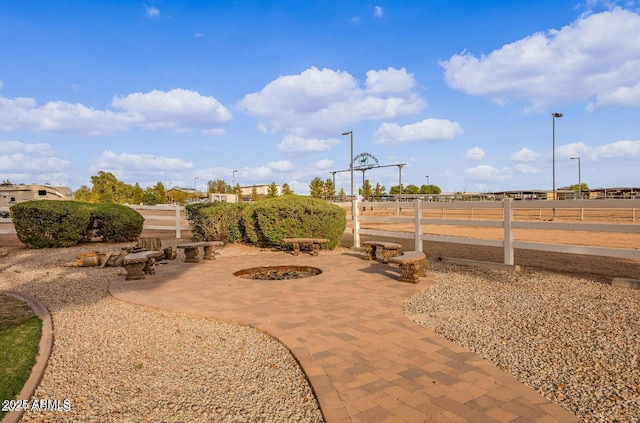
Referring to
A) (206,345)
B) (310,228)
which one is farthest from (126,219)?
(206,345)

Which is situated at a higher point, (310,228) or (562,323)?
(310,228)

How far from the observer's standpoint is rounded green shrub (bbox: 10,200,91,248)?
1116cm

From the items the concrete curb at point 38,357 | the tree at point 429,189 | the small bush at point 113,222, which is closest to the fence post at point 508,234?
the concrete curb at point 38,357

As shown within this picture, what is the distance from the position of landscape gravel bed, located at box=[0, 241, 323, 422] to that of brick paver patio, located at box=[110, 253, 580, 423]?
211 millimetres

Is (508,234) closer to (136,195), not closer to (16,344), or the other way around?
(16,344)

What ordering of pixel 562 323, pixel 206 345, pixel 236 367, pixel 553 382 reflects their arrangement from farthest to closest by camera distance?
pixel 562 323 → pixel 206 345 → pixel 236 367 → pixel 553 382

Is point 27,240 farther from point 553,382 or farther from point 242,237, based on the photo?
point 553,382

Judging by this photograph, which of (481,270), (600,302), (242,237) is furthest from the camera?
(242,237)

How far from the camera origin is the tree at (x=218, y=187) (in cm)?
8219

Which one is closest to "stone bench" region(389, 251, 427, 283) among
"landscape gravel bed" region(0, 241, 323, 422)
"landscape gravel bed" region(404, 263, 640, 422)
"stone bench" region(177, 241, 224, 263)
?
"landscape gravel bed" region(404, 263, 640, 422)

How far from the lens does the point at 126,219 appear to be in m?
12.6

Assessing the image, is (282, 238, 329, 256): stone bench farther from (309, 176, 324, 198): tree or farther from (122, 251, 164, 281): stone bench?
(309, 176, 324, 198): tree

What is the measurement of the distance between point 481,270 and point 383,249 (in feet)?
7.10

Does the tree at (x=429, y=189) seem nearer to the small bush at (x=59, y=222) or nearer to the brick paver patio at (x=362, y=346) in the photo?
the small bush at (x=59, y=222)
